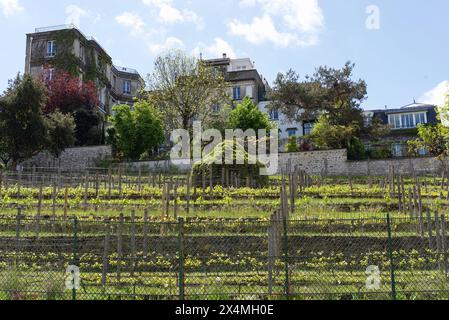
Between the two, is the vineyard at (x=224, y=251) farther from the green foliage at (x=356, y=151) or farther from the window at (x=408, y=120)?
the window at (x=408, y=120)

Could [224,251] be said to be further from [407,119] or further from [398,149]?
[407,119]

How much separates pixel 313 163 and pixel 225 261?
77.2 feet

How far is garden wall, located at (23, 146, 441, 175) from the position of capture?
1251 inches

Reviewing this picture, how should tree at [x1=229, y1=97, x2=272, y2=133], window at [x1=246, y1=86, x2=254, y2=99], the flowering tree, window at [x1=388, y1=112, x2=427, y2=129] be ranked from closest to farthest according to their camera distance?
1. tree at [x1=229, y1=97, x2=272, y2=133]
2. the flowering tree
3. window at [x1=388, y1=112, x2=427, y2=129]
4. window at [x1=246, y1=86, x2=254, y2=99]

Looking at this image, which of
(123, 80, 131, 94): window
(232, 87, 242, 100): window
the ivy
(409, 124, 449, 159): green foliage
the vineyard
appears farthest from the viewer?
(123, 80, 131, 94): window

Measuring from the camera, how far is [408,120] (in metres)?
49.8

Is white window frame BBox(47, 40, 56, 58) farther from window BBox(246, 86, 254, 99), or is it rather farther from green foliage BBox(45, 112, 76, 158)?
window BBox(246, 86, 254, 99)

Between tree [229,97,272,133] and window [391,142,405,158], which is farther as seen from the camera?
window [391,142,405,158]

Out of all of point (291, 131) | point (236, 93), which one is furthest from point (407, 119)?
point (236, 93)

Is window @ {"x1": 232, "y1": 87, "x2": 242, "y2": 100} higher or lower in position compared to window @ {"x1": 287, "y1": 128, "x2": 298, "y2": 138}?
higher

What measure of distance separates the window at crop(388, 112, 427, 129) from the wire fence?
38228mm

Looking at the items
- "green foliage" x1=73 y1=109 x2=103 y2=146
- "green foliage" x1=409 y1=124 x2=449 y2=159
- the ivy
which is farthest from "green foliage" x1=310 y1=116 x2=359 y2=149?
the ivy

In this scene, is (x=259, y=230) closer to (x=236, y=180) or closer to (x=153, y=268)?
(x=153, y=268)
